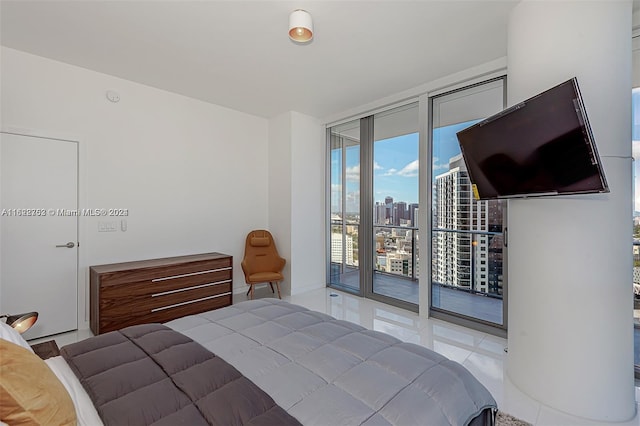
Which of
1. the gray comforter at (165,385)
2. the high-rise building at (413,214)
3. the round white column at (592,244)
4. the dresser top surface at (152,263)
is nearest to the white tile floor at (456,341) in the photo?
the round white column at (592,244)

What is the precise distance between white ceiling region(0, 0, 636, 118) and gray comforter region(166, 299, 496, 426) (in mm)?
2338

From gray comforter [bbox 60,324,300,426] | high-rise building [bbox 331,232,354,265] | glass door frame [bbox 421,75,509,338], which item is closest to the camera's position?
gray comforter [bbox 60,324,300,426]

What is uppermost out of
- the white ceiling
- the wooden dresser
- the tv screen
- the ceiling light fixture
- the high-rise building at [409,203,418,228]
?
the white ceiling

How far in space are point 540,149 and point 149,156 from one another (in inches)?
157

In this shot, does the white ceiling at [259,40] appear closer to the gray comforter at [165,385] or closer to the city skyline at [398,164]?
the city skyline at [398,164]

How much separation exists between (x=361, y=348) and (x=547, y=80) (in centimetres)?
211

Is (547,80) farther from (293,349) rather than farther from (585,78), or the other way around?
(293,349)

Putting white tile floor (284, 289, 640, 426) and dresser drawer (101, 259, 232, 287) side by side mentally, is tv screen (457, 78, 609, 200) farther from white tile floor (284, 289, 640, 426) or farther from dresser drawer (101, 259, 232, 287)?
dresser drawer (101, 259, 232, 287)

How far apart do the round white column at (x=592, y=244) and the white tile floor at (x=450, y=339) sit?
0.55 feet

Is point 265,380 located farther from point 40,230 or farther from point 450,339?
point 40,230

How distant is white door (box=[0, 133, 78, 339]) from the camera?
9.35ft

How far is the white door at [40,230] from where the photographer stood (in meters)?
2.85

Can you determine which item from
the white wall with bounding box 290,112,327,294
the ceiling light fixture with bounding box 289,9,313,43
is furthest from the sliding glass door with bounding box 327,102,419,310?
the ceiling light fixture with bounding box 289,9,313,43

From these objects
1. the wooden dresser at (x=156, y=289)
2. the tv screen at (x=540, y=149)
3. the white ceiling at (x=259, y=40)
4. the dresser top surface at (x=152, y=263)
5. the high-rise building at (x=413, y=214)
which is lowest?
the wooden dresser at (x=156, y=289)
